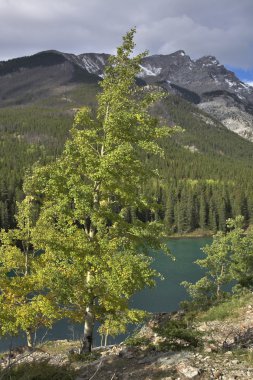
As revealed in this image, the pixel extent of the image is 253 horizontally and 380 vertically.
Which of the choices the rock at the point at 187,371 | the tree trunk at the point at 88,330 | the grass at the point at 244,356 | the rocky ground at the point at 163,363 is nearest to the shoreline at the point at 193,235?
the tree trunk at the point at 88,330

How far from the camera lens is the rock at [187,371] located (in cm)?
1160

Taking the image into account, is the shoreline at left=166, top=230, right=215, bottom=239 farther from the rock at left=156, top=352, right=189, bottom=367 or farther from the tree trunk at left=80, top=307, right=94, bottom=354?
the rock at left=156, top=352, right=189, bottom=367

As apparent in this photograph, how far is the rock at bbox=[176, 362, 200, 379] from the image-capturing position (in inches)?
457

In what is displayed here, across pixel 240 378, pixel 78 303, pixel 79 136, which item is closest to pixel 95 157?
pixel 79 136

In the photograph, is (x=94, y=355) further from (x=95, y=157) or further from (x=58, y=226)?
(x=95, y=157)

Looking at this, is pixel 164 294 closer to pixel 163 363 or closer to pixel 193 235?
pixel 163 363

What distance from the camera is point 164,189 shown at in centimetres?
18362

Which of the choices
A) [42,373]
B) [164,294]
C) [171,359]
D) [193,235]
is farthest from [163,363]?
[193,235]

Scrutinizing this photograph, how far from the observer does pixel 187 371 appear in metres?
11.9

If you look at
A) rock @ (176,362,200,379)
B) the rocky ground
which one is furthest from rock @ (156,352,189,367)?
rock @ (176,362,200,379)

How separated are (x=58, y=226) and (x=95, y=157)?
10.8 ft

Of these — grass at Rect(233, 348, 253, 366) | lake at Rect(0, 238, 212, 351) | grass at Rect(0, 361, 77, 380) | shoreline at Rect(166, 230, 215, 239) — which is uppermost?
grass at Rect(233, 348, 253, 366)

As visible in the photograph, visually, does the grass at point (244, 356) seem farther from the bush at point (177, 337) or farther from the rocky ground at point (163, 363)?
A: the bush at point (177, 337)

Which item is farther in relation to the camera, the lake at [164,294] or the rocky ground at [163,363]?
the lake at [164,294]
